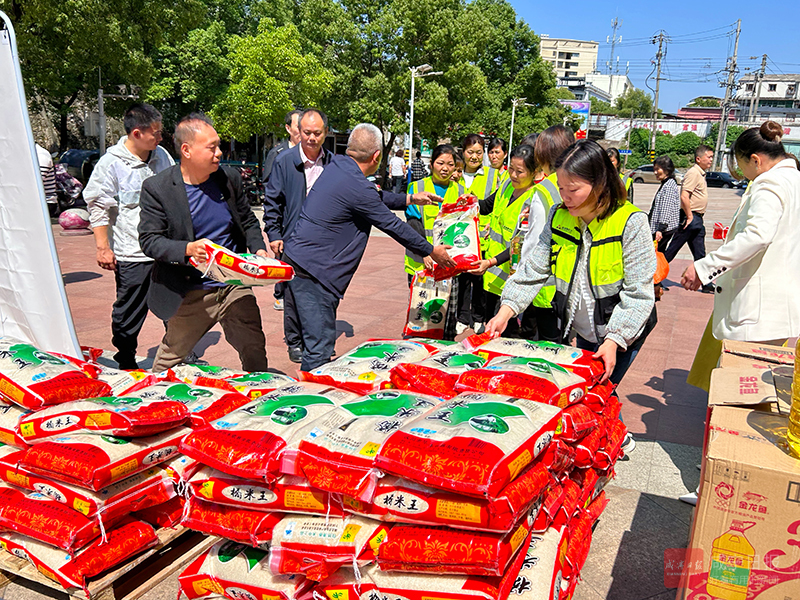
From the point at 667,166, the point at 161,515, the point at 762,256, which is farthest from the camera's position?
the point at 667,166

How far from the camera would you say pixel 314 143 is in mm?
5664

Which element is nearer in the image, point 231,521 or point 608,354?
point 231,521

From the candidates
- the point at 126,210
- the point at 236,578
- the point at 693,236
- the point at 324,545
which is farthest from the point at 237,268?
the point at 693,236

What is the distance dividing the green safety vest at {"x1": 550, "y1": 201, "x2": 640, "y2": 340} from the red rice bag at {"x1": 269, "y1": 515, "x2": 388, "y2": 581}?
1.68 metres

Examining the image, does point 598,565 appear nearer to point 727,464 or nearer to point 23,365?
point 727,464

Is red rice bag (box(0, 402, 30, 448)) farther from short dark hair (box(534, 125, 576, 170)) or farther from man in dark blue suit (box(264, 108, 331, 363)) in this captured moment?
short dark hair (box(534, 125, 576, 170))

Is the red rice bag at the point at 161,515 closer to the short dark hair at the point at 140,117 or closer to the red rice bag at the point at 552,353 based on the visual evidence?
the red rice bag at the point at 552,353

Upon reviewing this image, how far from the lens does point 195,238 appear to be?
158 inches

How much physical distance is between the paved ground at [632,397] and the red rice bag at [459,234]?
1700mm

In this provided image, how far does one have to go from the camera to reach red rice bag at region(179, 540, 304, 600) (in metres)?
2.31

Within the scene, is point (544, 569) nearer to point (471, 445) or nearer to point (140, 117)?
point (471, 445)

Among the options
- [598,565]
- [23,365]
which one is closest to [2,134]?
[23,365]

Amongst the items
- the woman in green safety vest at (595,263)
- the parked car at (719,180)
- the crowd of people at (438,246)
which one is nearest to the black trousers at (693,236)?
the crowd of people at (438,246)

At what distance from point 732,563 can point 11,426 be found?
9.09 ft
